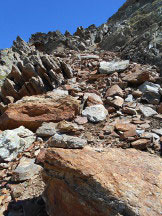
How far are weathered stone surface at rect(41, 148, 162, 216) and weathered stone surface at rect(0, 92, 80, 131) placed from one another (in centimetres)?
343

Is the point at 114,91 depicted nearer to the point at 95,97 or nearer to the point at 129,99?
the point at 129,99

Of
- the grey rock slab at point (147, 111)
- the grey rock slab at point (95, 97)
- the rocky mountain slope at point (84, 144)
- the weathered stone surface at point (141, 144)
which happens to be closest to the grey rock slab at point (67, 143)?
the rocky mountain slope at point (84, 144)

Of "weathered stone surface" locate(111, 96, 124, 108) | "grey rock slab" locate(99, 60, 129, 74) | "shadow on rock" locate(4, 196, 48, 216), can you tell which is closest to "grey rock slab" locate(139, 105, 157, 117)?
"weathered stone surface" locate(111, 96, 124, 108)

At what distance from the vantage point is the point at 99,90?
29.5ft

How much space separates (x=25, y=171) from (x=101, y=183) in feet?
8.61

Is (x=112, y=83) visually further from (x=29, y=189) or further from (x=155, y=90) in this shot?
(x=29, y=189)

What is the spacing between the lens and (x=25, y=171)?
439 centimetres

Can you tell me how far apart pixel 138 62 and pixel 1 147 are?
11.1 meters

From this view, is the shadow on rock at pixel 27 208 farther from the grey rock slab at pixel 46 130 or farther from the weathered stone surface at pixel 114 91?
the weathered stone surface at pixel 114 91

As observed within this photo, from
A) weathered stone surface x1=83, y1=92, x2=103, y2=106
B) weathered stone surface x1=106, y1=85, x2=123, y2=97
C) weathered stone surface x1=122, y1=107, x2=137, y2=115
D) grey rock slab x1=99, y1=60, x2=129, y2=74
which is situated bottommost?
weathered stone surface x1=122, y1=107, x2=137, y2=115

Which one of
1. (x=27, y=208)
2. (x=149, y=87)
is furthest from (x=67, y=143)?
(x=149, y=87)

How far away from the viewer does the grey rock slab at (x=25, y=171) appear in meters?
4.32

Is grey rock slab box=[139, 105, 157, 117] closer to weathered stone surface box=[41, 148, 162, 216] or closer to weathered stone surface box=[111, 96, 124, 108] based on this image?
weathered stone surface box=[111, 96, 124, 108]

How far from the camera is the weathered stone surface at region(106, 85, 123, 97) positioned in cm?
786
